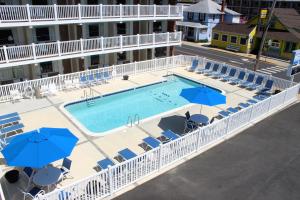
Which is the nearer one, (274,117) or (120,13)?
(274,117)

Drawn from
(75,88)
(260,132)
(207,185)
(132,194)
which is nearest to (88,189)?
(132,194)

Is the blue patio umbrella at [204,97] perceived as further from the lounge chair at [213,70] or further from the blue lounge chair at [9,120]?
the lounge chair at [213,70]

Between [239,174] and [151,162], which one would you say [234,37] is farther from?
[151,162]

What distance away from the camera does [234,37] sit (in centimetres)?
4062

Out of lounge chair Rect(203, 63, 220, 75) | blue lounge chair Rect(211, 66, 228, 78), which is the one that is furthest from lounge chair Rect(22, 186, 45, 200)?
lounge chair Rect(203, 63, 220, 75)

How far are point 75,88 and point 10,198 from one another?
39.3 ft

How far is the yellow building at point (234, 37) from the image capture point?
3922cm

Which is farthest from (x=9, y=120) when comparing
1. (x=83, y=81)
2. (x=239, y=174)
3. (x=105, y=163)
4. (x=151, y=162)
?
(x=239, y=174)

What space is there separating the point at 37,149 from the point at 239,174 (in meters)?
8.56

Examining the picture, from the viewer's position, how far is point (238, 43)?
40.2 m

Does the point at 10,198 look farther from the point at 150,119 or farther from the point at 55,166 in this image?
the point at 150,119

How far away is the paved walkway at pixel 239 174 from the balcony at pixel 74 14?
1346 cm

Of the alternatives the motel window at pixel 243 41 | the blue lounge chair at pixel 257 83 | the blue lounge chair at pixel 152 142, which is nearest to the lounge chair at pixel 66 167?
the blue lounge chair at pixel 152 142

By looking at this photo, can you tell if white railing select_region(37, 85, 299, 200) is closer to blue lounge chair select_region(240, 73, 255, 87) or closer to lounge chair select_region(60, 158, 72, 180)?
lounge chair select_region(60, 158, 72, 180)
